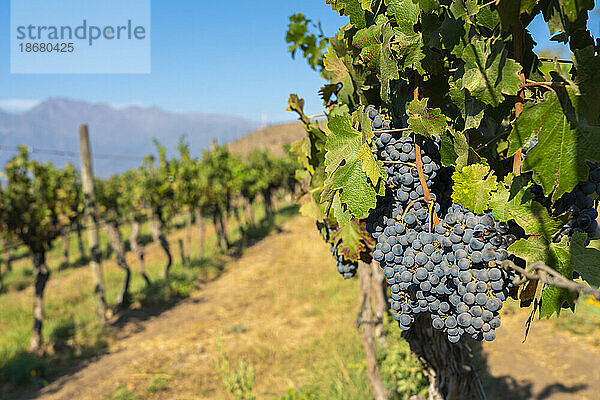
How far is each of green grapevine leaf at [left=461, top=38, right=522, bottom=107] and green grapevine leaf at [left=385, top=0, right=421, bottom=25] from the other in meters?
0.17

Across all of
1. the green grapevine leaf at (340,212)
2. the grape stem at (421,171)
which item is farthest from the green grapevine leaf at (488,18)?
the green grapevine leaf at (340,212)

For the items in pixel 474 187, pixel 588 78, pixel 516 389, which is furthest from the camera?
pixel 516 389

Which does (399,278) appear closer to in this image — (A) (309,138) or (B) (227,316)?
(A) (309,138)

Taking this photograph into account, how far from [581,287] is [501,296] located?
1.53 ft

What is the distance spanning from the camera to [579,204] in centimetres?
103

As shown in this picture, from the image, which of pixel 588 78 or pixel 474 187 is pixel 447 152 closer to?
pixel 474 187

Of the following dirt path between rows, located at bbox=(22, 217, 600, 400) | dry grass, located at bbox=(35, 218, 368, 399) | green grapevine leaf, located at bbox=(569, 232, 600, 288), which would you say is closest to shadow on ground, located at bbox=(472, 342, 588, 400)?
dirt path between rows, located at bbox=(22, 217, 600, 400)

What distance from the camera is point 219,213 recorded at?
577 inches

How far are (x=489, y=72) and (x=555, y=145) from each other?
228mm

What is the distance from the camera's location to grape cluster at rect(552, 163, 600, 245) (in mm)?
1027

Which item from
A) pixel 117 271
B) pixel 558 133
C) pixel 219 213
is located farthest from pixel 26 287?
pixel 558 133

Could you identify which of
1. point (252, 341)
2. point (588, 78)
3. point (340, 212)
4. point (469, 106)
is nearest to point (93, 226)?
point (252, 341)

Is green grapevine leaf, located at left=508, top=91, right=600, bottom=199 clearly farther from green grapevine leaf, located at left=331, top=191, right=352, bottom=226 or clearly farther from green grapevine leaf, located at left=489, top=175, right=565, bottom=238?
green grapevine leaf, located at left=331, top=191, right=352, bottom=226

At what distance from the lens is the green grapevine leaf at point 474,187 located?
105 cm
